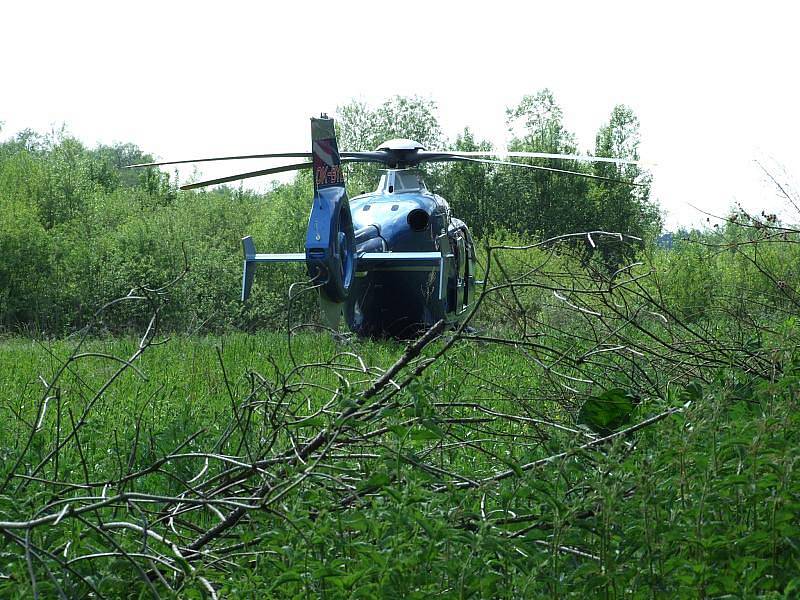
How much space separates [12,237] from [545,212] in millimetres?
30649

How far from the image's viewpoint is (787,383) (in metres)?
3.61

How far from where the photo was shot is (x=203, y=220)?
36188 millimetres

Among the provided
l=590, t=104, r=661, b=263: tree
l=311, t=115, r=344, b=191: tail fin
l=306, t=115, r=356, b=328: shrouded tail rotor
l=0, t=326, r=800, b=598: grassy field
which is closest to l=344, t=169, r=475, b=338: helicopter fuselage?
l=306, t=115, r=356, b=328: shrouded tail rotor

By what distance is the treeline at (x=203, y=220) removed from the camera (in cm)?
2638

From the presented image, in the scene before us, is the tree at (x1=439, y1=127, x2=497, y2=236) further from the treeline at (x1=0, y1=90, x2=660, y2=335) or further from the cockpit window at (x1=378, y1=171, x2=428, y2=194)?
the cockpit window at (x1=378, y1=171, x2=428, y2=194)

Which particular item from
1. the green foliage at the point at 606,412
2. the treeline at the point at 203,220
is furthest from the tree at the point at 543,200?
the green foliage at the point at 606,412

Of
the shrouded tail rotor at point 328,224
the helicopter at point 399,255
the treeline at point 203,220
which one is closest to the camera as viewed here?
the shrouded tail rotor at point 328,224

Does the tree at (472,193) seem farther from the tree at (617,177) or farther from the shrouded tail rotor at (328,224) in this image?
the shrouded tail rotor at (328,224)

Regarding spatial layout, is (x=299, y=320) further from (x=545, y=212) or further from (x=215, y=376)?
(x=545, y=212)

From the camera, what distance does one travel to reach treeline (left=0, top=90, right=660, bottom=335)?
26375 millimetres

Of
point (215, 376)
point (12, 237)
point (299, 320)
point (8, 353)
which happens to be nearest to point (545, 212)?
point (299, 320)

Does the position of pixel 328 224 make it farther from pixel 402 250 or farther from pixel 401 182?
pixel 401 182

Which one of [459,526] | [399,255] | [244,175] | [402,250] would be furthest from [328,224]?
[459,526]

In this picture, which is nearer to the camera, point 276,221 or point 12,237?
point 12,237
